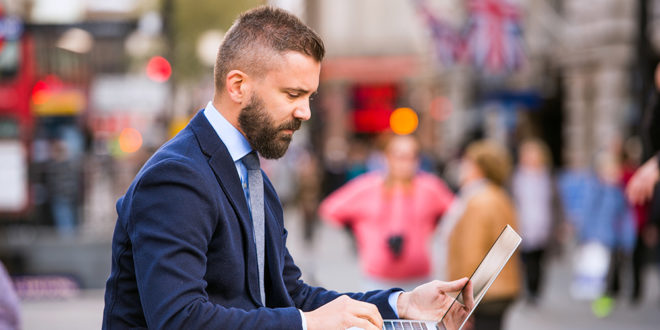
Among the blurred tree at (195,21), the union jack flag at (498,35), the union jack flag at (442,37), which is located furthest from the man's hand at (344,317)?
the blurred tree at (195,21)

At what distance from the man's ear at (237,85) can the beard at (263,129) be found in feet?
0.09

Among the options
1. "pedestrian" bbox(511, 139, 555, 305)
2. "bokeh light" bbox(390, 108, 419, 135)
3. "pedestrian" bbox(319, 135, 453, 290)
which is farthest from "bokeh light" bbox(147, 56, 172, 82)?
"bokeh light" bbox(390, 108, 419, 135)

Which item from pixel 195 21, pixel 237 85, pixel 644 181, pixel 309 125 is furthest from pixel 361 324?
pixel 195 21

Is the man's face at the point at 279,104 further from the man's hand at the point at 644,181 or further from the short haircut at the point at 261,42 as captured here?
the man's hand at the point at 644,181

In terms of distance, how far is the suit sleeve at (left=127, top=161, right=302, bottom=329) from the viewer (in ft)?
6.59

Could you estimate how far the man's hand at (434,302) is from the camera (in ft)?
7.60

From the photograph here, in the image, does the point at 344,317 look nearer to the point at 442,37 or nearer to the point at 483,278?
the point at 483,278

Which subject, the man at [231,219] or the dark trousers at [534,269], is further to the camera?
the dark trousers at [534,269]

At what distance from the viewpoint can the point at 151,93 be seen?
11.4 m

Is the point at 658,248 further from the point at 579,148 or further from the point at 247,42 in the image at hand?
the point at 247,42

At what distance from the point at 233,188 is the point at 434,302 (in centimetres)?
65

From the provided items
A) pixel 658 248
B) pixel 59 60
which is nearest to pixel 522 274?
pixel 658 248

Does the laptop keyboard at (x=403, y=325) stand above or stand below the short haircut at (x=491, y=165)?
above

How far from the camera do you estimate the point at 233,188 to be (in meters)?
2.27
